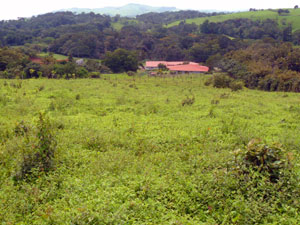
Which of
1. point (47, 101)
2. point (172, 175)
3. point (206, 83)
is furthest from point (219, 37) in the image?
point (172, 175)

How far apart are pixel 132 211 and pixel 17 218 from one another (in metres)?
1.83

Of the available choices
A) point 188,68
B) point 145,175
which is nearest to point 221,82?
point 188,68

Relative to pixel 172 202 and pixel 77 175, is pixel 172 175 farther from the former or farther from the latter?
pixel 77 175

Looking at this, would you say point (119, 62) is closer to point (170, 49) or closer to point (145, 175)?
point (170, 49)

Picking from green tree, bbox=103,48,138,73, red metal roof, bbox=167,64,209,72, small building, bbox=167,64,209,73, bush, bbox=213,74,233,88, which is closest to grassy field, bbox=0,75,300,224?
bush, bbox=213,74,233,88

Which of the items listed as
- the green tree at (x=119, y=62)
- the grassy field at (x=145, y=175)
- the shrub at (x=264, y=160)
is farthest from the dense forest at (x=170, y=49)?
the shrub at (x=264, y=160)

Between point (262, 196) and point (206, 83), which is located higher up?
point (262, 196)

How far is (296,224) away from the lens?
12.3 feet

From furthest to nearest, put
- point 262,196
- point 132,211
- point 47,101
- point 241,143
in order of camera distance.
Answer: point 47,101
point 241,143
point 262,196
point 132,211

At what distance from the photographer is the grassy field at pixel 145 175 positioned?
3994 millimetres

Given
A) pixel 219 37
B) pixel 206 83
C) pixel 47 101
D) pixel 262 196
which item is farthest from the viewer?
pixel 219 37

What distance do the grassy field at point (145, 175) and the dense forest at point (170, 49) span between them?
18.4 metres

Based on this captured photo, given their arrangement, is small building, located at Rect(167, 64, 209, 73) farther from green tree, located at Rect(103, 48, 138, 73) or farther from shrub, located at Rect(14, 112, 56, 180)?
shrub, located at Rect(14, 112, 56, 180)

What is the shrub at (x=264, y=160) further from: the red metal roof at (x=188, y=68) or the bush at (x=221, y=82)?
the red metal roof at (x=188, y=68)
